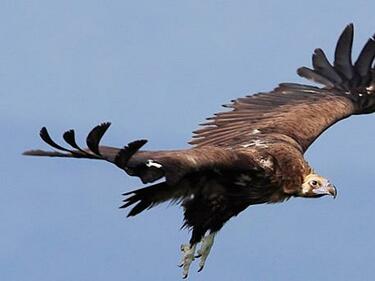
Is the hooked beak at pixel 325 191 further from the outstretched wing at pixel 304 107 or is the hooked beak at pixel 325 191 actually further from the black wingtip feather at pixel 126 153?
the black wingtip feather at pixel 126 153

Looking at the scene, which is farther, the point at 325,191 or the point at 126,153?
the point at 325,191

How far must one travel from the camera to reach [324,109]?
1994 centimetres

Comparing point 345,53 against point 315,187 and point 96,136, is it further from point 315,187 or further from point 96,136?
point 96,136

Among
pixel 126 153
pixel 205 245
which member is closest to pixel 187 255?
pixel 205 245

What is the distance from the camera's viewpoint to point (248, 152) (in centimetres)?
1720

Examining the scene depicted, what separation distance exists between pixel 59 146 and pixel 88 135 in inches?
15.2

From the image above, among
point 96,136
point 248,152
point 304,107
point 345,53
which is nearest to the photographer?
point 96,136

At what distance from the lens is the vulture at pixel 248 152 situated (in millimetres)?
15320

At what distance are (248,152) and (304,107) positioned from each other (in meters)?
2.93

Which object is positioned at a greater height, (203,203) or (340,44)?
(340,44)

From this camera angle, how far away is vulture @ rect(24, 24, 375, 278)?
1532 centimetres

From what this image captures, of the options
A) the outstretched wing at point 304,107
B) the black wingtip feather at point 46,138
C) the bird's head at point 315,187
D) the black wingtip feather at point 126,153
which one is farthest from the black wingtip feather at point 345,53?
the black wingtip feather at point 46,138

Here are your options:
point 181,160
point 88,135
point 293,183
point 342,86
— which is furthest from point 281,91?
point 88,135

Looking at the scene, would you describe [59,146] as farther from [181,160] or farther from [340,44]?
[340,44]
